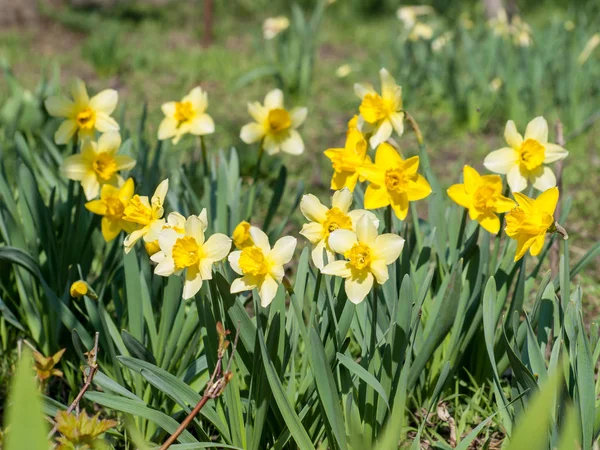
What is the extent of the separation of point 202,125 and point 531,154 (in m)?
0.94

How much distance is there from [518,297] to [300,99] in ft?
9.62

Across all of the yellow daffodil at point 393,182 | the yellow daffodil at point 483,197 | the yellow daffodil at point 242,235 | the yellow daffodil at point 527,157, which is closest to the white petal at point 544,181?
the yellow daffodil at point 527,157

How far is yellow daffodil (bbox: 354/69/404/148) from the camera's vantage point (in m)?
1.58

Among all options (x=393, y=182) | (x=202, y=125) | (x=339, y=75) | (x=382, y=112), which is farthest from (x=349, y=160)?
(x=339, y=75)

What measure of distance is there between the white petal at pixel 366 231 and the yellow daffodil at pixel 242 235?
0.76 ft

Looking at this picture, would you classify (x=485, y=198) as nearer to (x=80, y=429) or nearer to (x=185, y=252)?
(x=185, y=252)

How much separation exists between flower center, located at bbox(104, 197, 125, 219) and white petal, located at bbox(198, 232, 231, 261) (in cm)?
35

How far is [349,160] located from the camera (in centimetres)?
142

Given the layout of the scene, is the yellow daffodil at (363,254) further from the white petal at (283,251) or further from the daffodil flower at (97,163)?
the daffodil flower at (97,163)

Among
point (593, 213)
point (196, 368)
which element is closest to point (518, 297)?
point (196, 368)

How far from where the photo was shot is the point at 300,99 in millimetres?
4246

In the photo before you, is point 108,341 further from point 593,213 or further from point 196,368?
point 593,213

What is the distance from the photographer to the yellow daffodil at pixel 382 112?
5.17ft

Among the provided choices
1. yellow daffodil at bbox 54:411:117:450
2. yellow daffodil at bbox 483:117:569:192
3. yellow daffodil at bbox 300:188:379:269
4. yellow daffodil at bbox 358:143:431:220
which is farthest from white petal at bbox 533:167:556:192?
yellow daffodil at bbox 54:411:117:450
